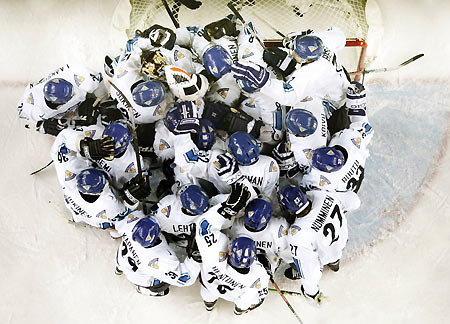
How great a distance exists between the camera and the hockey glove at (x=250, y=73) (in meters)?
2.50

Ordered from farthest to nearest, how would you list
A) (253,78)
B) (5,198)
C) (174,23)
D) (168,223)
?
(5,198)
(174,23)
(168,223)
(253,78)

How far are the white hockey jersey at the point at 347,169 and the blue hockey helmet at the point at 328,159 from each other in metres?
0.12

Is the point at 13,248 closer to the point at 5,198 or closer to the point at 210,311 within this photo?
the point at 5,198

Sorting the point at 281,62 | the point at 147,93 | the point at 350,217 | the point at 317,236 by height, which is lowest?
the point at 350,217

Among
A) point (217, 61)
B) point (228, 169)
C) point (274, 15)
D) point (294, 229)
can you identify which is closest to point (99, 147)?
point (228, 169)

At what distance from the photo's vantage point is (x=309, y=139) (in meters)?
2.64

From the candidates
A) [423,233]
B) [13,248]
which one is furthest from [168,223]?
[423,233]

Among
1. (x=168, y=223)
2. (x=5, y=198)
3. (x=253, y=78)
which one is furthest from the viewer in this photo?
(x=5, y=198)

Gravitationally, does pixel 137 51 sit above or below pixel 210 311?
above

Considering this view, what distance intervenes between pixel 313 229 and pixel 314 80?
0.91 meters

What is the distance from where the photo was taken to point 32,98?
2.87m

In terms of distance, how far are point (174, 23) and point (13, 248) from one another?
209 centimetres

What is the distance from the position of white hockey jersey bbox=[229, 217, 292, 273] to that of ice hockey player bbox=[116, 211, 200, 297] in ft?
1.18

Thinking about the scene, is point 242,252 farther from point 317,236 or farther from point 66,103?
point 66,103
